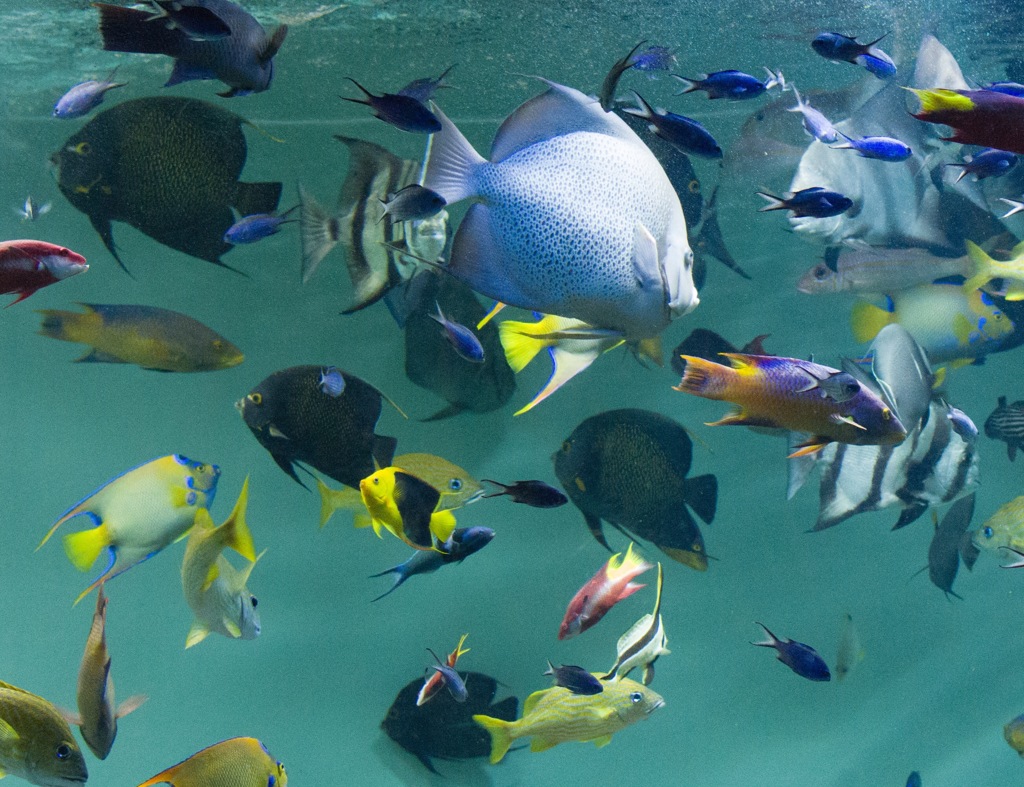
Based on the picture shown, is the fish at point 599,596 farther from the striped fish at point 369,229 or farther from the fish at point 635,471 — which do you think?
the striped fish at point 369,229

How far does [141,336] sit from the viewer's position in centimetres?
269

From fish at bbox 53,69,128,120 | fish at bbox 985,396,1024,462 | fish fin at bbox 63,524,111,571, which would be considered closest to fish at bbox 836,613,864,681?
fish at bbox 985,396,1024,462

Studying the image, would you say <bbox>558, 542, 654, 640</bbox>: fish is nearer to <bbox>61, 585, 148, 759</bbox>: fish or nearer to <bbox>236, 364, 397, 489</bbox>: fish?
<bbox>236, 364, 397, 489</bbox>: fish

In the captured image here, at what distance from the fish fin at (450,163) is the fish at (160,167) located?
3.60 ft

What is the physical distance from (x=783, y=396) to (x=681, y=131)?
91 cm

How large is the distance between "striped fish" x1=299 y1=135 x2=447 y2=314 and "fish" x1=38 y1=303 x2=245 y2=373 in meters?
0.54

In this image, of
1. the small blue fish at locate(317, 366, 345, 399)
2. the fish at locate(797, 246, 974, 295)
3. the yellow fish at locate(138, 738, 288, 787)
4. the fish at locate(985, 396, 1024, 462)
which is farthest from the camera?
the fish at locate(797, 246, 974, 295)

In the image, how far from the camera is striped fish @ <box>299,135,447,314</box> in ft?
9.77

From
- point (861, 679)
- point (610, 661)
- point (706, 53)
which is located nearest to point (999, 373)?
point (861, 679)

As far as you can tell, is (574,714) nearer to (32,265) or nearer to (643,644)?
(643,644)

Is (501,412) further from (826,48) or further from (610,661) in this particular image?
(826,48)

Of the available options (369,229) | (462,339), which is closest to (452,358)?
(369,229)

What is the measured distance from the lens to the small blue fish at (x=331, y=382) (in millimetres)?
2582

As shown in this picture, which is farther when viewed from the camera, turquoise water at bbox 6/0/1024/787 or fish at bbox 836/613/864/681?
turquoise water at bbox 6/0/1024/787
